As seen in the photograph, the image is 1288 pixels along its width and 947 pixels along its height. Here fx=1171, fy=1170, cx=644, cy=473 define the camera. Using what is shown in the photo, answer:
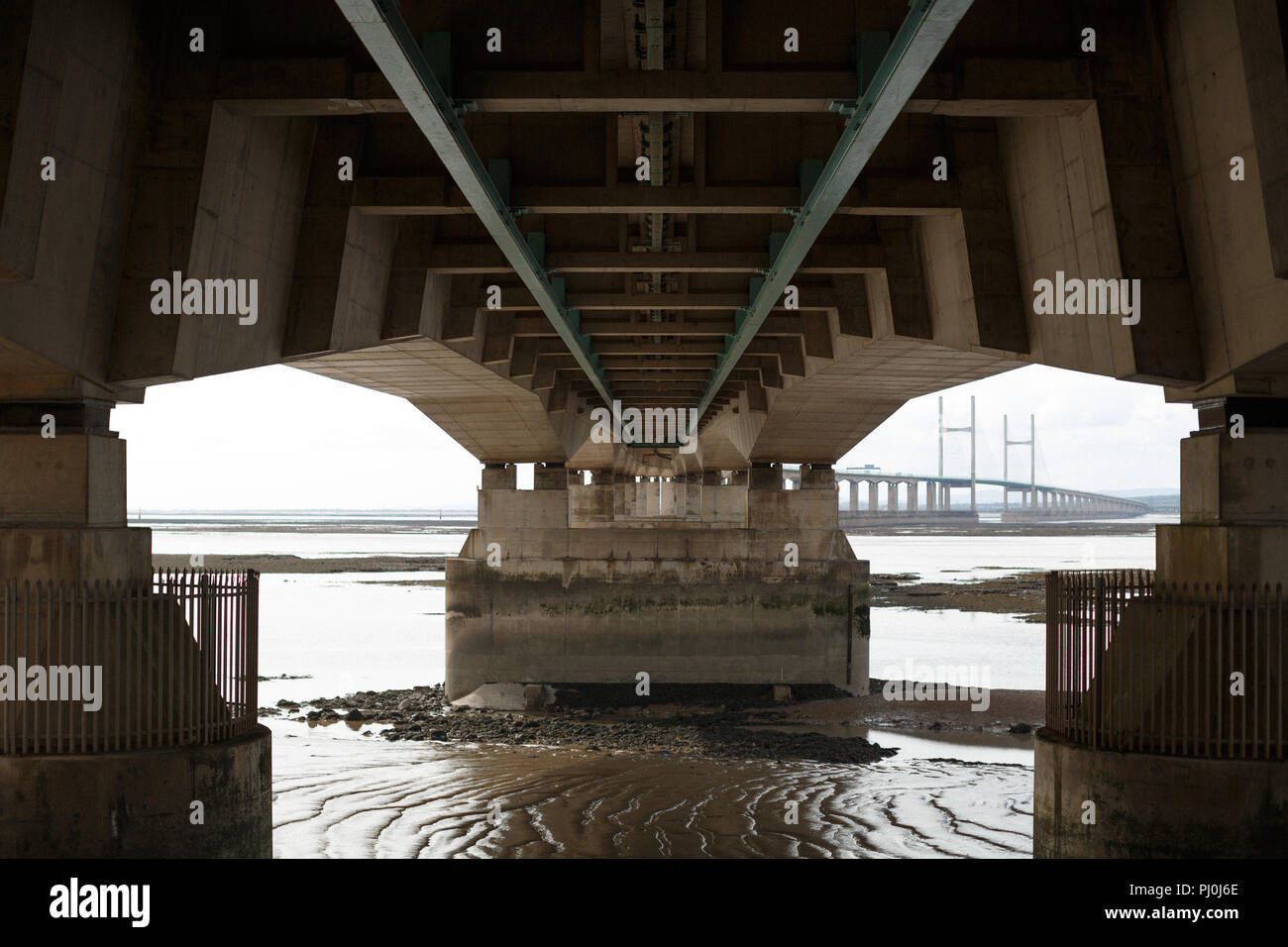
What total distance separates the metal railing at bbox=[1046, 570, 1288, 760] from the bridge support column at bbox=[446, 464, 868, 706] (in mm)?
25848

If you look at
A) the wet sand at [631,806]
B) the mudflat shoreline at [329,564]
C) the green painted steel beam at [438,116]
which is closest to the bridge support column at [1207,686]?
the wet sand at [631,806]

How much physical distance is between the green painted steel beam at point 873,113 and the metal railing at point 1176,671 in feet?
13.7

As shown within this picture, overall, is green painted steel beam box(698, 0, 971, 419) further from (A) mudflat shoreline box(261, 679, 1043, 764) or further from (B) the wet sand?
(A) mudflat shoreline box(261, 679, 1043, 764)

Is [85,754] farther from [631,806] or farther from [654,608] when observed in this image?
[654,608]

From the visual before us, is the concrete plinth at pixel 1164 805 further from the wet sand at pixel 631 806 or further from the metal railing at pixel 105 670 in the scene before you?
the metal railing at pixel 105 670

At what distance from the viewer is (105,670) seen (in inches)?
384

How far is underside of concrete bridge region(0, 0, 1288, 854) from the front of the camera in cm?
880

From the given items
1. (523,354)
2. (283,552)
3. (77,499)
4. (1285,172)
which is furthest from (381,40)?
(283,552)

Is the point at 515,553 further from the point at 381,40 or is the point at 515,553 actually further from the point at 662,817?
the point at 381,40

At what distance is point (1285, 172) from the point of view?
327 inches

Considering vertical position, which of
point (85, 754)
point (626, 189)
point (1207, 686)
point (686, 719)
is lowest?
point (686, 719)

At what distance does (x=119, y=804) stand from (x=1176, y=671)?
894cm

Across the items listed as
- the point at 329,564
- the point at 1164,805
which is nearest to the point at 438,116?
the point at 1164,805

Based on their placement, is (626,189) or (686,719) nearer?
(626,189)
